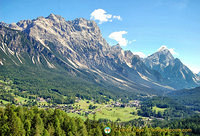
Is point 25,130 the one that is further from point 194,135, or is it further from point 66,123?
point 194,135

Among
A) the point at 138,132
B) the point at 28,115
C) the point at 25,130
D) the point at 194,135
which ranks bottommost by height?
the point at 194,135

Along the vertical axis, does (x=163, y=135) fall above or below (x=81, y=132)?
below

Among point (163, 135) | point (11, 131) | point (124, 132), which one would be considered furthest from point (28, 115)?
point (163, 135)

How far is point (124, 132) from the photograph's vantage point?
114 m

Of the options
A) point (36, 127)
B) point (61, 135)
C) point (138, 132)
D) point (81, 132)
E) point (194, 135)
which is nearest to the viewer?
point (36, 127)

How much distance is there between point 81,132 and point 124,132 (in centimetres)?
3051

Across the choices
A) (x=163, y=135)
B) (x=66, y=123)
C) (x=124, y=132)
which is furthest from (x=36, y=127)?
(x=163, y=135)

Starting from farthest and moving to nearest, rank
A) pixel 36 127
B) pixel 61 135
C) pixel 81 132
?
pixel 81 132 < pixel 61 135 < pixel 36 127

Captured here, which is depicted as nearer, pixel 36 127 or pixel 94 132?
pixel 36 127

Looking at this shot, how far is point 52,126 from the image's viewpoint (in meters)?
91.9

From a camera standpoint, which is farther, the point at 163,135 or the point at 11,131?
the point at 163,135

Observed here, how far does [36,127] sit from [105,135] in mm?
43998

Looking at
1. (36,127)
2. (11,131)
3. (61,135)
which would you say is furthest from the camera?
(61,135)

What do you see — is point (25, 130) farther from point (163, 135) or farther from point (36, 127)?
point (163, 135)
